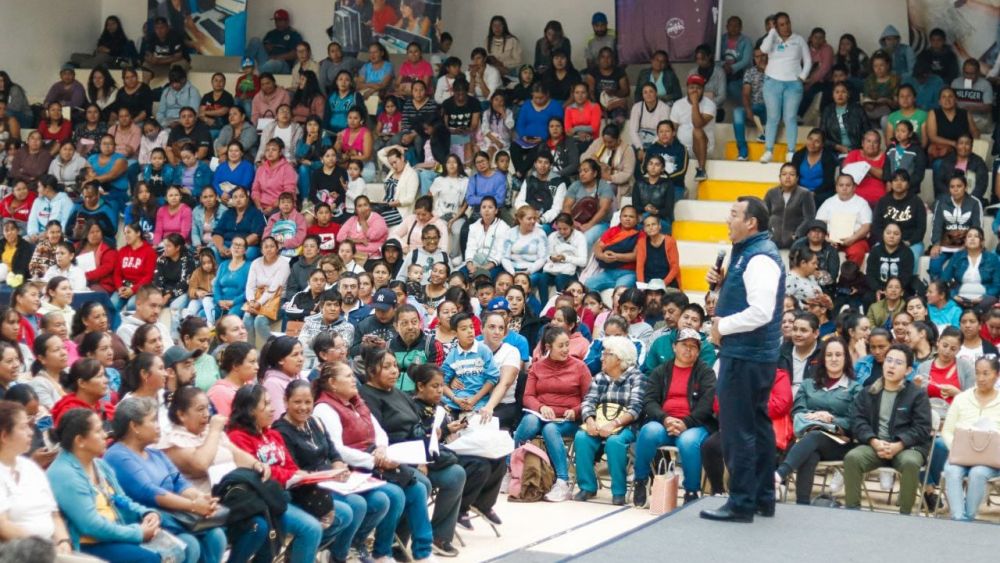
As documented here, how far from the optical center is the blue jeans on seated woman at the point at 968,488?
8133 millimetres

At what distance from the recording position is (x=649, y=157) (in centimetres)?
1247

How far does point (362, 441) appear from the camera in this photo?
713 cm

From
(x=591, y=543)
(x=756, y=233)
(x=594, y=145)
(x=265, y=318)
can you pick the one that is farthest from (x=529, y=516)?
(x=594, y=145)

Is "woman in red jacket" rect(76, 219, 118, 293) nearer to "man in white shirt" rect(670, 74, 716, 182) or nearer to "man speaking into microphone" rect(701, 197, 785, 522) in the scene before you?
"man in white shirt" rect(670, 74, 716, 182)

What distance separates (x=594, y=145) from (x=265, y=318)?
3231 mm

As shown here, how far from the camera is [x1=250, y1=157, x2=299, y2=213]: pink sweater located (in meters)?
13.8

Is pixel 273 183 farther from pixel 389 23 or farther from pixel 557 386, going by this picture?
pixel 557 386

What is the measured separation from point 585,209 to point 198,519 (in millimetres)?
7014

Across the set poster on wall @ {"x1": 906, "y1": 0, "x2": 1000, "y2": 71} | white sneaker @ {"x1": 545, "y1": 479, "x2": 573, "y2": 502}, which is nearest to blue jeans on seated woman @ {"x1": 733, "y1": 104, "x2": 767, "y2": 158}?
poster on wall @ {"x1": 906, "y1": 0, "x2": 1000, "y2": 71}

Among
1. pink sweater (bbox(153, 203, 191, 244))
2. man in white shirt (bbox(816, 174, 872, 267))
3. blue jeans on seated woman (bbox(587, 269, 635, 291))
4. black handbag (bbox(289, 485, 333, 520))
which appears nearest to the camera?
black handbag (bbox(289, 485, 333, 520))

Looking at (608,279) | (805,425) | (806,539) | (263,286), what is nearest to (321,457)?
(806,539)

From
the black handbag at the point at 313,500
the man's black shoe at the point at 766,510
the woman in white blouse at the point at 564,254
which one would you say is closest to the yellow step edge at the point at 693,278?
the woman in white blouse at the point at 564,254

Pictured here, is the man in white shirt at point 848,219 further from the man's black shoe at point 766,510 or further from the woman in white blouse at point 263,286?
the man's black shoe at point 766,510

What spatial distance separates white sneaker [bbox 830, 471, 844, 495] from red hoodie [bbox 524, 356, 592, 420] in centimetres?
157
